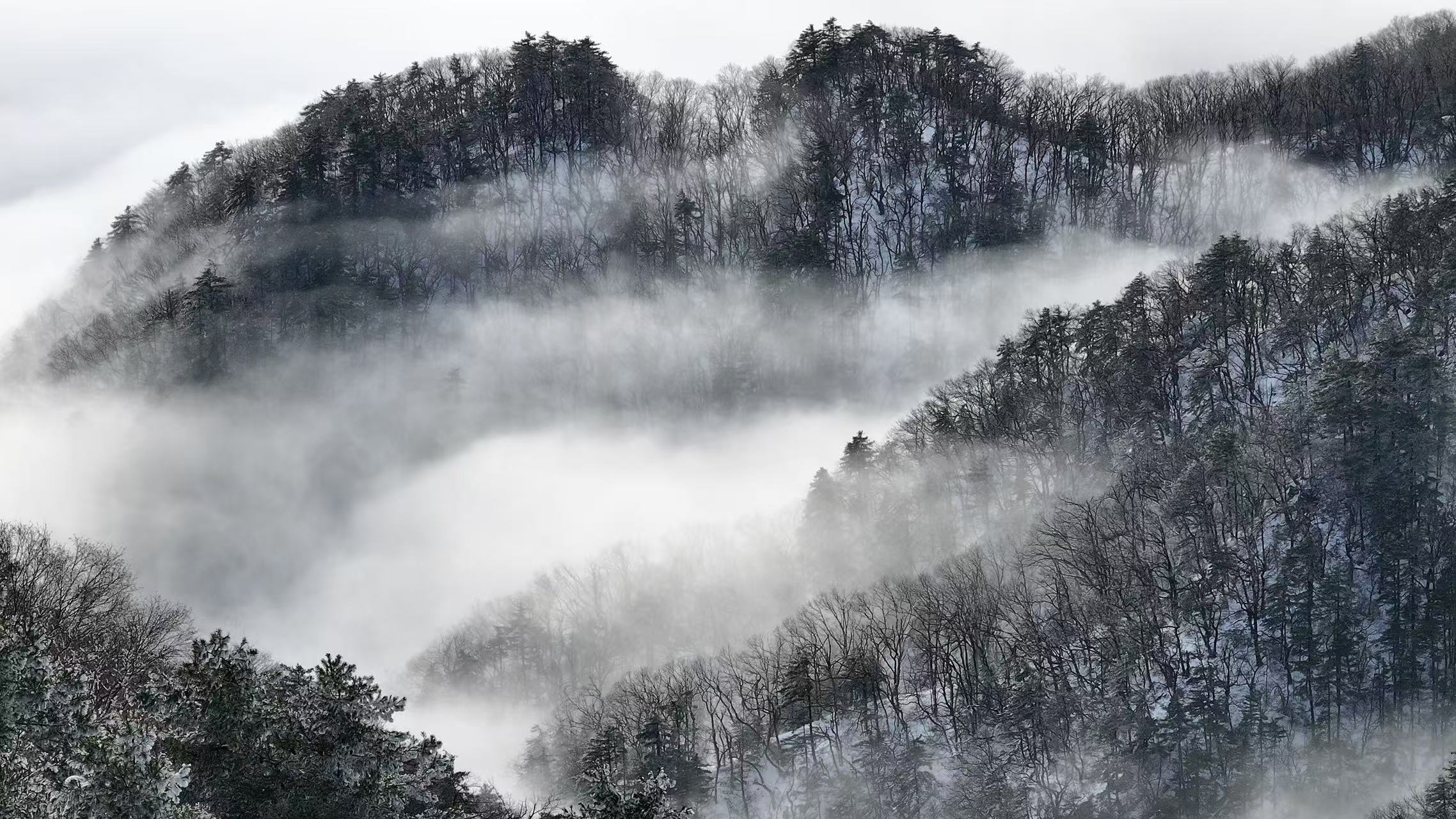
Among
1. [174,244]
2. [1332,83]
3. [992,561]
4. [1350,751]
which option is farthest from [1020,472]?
[174,244]

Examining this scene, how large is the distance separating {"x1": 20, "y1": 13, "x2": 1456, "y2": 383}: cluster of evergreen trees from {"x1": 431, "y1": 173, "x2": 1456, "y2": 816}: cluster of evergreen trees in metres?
46.3

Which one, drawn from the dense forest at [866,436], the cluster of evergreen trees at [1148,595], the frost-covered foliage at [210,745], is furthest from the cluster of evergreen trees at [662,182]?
the frost-covered foliage at [210,745]

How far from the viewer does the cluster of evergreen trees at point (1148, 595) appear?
72.7 meters

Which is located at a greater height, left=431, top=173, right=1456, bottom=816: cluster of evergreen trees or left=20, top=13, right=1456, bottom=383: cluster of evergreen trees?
left=20, top=13, right=1456, bottom=383: cluster of evergreen trees

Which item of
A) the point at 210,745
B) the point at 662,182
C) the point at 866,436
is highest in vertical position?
the point at 662,182

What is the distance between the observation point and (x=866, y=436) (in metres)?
115

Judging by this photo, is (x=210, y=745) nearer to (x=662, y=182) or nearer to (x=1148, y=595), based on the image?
(x=1148, y=595)

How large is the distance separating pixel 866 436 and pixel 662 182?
→ 55682mm

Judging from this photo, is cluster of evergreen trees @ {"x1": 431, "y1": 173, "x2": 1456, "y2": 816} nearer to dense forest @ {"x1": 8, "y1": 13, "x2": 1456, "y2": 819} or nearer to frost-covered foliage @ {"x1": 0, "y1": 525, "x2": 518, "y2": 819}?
dense forest @ {"x1": 8, "y1": 13, "x2": 1456, "y2": 819}

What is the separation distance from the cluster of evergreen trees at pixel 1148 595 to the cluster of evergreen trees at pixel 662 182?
46.3 meters

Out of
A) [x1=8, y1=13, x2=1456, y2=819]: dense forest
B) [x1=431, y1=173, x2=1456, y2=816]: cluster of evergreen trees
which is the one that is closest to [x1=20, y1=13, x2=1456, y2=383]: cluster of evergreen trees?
[x1=8, y1=13, x2=1456, y2=819]: dense forest

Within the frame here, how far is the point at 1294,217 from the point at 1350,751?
240 ft

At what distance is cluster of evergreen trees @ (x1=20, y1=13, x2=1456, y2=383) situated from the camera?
466ft

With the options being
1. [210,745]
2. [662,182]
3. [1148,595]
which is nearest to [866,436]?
[1148,595]
